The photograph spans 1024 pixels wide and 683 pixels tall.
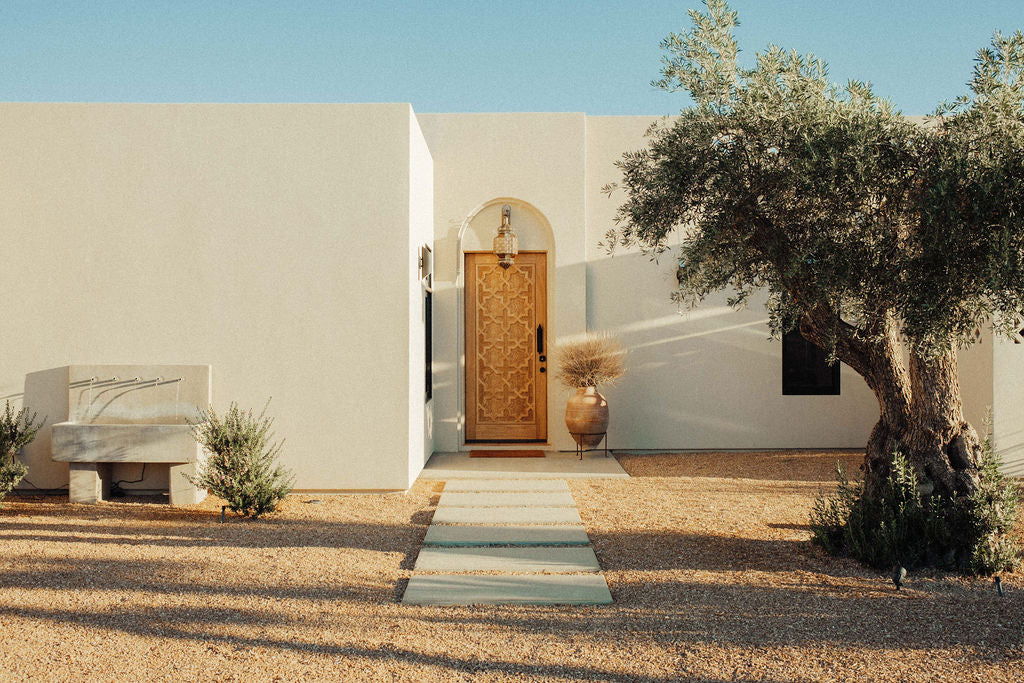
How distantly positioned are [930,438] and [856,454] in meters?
4.87

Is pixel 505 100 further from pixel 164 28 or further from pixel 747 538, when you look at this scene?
pixel 747 538

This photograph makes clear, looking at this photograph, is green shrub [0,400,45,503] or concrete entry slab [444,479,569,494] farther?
concrete entry slab [444,479,569,494]

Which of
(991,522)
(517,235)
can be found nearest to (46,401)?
(517,235)

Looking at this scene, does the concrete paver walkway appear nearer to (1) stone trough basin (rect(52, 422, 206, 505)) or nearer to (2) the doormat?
(2) the doormat

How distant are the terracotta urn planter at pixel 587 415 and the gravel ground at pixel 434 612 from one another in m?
2.86

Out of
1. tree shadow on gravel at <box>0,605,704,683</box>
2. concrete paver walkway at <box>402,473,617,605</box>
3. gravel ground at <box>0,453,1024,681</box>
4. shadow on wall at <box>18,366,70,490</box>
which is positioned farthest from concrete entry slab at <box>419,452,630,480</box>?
tree shadow on gravel at <box>0,605,704,683</box>

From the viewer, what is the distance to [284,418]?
6770 mm

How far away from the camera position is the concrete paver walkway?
13.4 feet

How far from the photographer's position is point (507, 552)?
16.3 feet

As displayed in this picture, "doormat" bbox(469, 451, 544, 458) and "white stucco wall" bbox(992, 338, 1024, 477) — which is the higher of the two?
"white stucco wall" bbox(992, 338, 1024, 477)

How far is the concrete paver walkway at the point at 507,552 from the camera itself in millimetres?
4098

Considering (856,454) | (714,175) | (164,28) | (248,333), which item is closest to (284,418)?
(248,333)

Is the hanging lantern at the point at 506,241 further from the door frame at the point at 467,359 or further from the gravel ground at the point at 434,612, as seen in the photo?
the gravel ground at the point at 434,612

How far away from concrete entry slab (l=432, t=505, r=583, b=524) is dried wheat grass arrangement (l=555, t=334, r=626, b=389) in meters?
2.69
